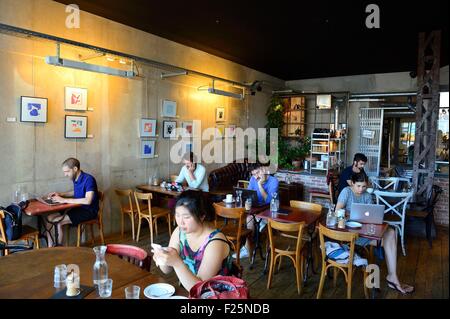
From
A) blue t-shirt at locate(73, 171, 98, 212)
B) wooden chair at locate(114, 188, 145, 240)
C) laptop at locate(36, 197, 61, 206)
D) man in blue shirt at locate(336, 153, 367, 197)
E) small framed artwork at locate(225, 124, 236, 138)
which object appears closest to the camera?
laptop at locate(36, 197, 61, 206)

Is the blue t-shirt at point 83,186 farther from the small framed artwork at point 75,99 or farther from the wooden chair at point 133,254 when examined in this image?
the wooden chair at point 133,254

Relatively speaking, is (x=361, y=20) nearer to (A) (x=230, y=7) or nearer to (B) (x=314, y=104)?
(A) (x=230, y=7)

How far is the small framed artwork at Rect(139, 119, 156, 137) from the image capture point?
6043 mm

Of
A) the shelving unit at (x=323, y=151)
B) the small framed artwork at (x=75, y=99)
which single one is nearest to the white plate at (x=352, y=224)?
the small framed artwork at (x=75, y=99)

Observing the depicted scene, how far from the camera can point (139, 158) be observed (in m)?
6.11

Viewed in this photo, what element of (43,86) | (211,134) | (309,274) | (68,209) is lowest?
(309,274)

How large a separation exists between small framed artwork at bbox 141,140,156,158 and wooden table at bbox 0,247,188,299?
363 centimetres

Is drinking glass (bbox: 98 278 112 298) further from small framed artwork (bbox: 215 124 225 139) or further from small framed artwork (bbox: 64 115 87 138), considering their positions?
small framed artwork (bbox: 215 124 225 139)

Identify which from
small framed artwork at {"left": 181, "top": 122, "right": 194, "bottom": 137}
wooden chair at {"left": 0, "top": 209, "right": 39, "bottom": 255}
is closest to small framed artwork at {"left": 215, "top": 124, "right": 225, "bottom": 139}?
small framed artwork at {"left": 181, "top": 122, "right": 194, "bottom": 137}

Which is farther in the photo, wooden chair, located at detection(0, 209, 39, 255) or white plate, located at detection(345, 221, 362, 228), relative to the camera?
wooden chair, located at detection(0, 209, 39, 255)

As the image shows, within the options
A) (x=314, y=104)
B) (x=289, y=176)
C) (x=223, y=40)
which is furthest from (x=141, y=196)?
(x=314, y=104)

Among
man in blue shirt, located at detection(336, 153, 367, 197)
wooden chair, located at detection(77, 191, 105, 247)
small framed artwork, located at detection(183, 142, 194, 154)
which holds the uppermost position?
small framed artwork, located at detection(183, 142, 194, 154)

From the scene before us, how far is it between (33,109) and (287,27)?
428 centimetres

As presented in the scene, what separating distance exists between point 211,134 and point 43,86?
4059 mm
